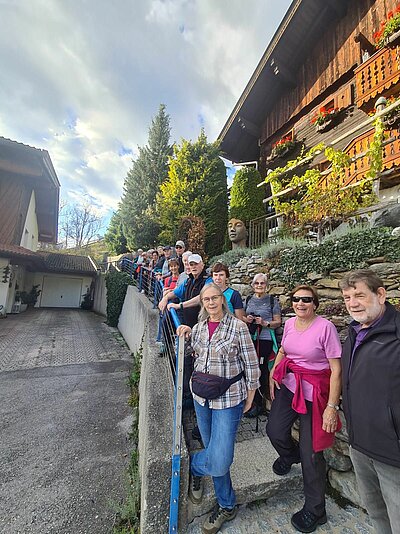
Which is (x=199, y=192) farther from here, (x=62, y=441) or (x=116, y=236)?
(x=116, y=236)

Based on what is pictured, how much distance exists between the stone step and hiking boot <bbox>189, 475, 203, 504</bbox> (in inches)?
1.5

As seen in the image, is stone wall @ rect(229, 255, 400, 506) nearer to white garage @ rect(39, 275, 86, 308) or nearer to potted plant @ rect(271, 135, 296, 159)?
potted plant @ rect(271, 135, 296, 159)

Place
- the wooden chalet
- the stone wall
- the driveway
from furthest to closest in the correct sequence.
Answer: the wooden chalet
the driveway
the stone wall

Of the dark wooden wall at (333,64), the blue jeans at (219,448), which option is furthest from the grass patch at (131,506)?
the dark wooden wall at (333,64)

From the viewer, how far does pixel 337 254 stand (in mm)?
4184

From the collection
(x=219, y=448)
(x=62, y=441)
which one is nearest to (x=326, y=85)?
(x=219, y=448)

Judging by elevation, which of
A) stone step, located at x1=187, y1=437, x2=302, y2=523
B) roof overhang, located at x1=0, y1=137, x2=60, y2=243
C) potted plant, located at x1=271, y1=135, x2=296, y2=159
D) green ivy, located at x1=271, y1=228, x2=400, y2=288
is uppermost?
potted plant, located at x1=271, y1=135, x2=296, y2=159

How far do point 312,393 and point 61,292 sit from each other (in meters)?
22.9

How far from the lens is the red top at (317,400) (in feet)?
5.92

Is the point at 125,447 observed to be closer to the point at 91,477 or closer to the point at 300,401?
the point at 91,477

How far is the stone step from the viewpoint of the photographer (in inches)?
74.8

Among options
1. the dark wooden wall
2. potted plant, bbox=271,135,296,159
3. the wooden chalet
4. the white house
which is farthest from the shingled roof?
the dark wooden wall

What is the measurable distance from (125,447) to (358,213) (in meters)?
Result: 5.95

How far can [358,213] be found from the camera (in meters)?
5.16
